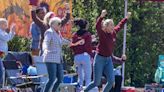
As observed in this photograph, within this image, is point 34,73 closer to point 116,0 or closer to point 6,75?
point 6,75

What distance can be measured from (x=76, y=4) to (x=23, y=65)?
858 cm

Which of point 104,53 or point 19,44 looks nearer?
point 104,53

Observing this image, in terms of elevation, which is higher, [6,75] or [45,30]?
[45,30]

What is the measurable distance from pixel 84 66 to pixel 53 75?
150 centimetres

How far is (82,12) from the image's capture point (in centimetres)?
2145

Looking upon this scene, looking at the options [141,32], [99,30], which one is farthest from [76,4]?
[99,30]

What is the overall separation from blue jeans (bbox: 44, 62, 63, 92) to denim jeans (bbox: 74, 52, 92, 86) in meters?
1.24

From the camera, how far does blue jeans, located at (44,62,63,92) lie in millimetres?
11109

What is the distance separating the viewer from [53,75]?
11.1 m

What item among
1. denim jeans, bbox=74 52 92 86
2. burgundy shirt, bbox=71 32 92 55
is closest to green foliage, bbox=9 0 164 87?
denim jeans, bbox=74 52 92 86

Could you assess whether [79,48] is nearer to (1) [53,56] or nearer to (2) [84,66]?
(2) [84,66]

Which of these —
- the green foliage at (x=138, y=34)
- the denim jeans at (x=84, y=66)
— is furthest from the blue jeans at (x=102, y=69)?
the green foliage at (x=138, y=34)

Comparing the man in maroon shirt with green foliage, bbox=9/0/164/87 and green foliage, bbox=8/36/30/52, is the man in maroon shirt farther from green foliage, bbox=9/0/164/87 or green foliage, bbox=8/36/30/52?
green foliage, bbox=9/0/164/87

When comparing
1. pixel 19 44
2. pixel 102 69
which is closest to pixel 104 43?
pixel 102 69
